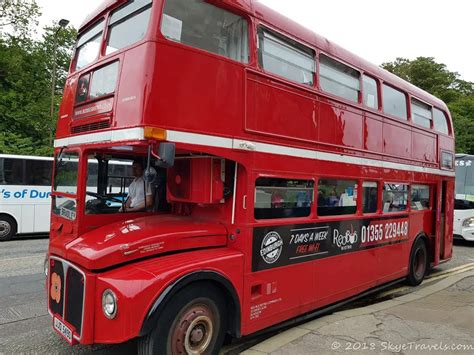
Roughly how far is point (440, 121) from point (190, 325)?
7682 mm

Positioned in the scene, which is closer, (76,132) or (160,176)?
(76,132)

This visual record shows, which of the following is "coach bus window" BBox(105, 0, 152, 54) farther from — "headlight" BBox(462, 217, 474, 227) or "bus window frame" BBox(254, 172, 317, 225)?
"headlight" BBox(462, 217, 474, 227)

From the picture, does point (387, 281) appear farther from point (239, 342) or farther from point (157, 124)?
point (157, 124)

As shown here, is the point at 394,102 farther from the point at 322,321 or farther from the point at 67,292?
the point at 67,292

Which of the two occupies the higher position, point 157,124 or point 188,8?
point 188,8

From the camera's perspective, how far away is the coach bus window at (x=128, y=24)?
3.79 m

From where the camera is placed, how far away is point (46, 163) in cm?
1231

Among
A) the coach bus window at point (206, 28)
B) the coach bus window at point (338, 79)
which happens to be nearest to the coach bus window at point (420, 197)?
the coach bus window at point (338, 79)

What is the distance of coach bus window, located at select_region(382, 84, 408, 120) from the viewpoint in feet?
22.3

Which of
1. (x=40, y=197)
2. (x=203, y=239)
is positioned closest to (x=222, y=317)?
(x=203, y=239)

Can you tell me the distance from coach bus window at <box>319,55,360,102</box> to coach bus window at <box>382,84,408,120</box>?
99cm

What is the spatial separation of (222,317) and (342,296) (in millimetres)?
2470

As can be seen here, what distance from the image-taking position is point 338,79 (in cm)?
569

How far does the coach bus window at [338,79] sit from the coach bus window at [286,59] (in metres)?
0.27
